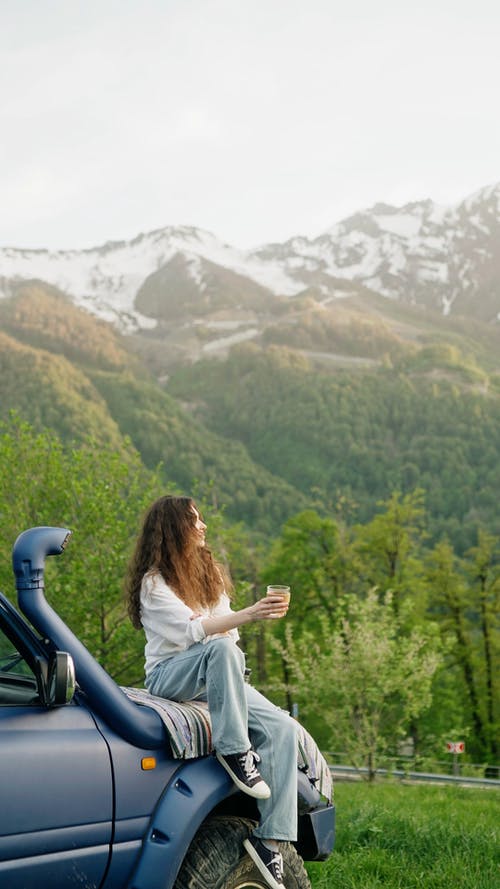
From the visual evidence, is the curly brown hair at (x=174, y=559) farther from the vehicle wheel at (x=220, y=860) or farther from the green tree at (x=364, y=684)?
the green tree at (x=364, y=684)

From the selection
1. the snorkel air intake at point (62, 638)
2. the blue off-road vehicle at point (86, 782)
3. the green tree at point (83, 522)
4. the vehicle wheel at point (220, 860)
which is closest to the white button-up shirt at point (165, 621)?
the blue off-road vehicle at point (86, 782)

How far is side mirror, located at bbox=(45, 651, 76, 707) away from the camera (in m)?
3.55

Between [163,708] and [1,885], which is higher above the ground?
[163,708]

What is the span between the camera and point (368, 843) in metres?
7.13

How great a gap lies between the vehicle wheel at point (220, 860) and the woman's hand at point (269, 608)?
91cm

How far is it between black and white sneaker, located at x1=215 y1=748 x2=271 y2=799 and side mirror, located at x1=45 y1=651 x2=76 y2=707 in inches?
38.1

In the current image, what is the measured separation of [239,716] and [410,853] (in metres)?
3.18

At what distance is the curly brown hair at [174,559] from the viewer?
4.81 metres

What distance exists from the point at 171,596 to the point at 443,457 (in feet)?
601

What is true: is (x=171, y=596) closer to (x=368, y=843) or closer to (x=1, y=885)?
(x=1, y=885)

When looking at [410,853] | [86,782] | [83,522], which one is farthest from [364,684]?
[86,782]

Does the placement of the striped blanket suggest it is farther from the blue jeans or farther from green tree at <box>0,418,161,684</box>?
green tree at <box>0,418,161,684</box>

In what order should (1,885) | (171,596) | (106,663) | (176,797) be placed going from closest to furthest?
(1,885), (176,797), (171,596), (106,663)

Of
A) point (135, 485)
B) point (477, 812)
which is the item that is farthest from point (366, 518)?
point (477, 812)
